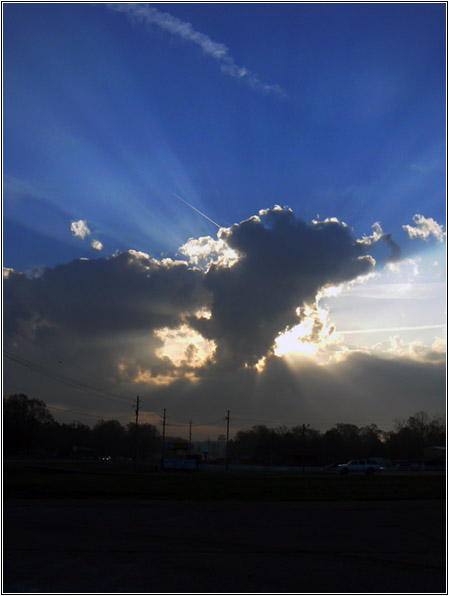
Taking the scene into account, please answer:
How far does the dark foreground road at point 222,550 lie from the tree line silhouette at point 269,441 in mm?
98105

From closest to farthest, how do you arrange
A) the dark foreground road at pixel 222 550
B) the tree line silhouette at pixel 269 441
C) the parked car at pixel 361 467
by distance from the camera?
the dark foreground road at pixel 222 550, the parked car at pixel 361 467, the tree line silhouette at pixel 269 441

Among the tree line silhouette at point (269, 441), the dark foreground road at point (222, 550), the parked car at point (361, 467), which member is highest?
the dark foreground road at point (222, 550)

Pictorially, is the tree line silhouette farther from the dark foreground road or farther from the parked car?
the dark foreground road

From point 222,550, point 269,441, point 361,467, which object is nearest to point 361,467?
point 361,467

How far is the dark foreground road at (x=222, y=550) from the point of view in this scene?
9445 millimetres

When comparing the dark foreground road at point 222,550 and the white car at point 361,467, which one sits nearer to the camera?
the dark foreground road at point 222,550

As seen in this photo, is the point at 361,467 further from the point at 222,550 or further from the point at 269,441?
the point at 269,441

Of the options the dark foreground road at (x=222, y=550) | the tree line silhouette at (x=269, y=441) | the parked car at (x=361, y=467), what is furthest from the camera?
the tree line silhouette at (x=269, y=441)

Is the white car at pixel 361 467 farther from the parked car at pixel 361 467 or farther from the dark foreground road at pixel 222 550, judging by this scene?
the dark foreground road at pixel 222 550

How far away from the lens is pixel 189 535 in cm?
1464

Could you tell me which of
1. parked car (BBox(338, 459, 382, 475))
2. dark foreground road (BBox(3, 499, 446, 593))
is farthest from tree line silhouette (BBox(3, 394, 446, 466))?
dark foreground road (BBox(3, 499, 446, 593))

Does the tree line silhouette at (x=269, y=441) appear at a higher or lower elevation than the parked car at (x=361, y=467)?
lower

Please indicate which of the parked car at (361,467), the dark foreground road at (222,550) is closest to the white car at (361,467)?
the parked car at (361,467)

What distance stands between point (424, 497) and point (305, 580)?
2099cm
